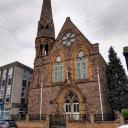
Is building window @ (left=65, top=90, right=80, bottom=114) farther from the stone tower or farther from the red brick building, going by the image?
the stone tower

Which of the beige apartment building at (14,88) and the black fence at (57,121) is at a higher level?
the beige apartment building at (14,88)

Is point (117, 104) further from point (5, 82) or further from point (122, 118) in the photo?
point (5, 82)

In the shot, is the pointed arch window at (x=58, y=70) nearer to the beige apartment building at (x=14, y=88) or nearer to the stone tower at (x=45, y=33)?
the stone tower at (x=45, y=33)

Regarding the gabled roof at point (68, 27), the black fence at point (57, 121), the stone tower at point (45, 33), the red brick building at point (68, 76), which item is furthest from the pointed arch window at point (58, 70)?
the black fence at point (57, 121)

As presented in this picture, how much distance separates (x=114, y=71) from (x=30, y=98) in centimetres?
1459

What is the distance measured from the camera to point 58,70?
33.0 meters

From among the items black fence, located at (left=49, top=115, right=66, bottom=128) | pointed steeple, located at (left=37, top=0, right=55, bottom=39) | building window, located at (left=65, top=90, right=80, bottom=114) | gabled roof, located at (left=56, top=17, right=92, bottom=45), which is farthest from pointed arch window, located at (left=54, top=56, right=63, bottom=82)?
black fence, located at (left=49, top=115, right=66, bottom=128)

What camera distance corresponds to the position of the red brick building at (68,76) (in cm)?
2848

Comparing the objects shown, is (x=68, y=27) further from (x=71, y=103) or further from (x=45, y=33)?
(x=71, y=103)

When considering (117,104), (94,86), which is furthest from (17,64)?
(117,104)

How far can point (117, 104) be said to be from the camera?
27.9 metres

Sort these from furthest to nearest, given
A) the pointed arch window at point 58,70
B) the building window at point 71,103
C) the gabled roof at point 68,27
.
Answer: the gabled roof at point 68,27, the pointed arch window at point 58,70, the building window at point 71,103

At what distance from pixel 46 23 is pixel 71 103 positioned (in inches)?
673

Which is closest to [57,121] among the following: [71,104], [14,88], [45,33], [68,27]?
[71,104]
